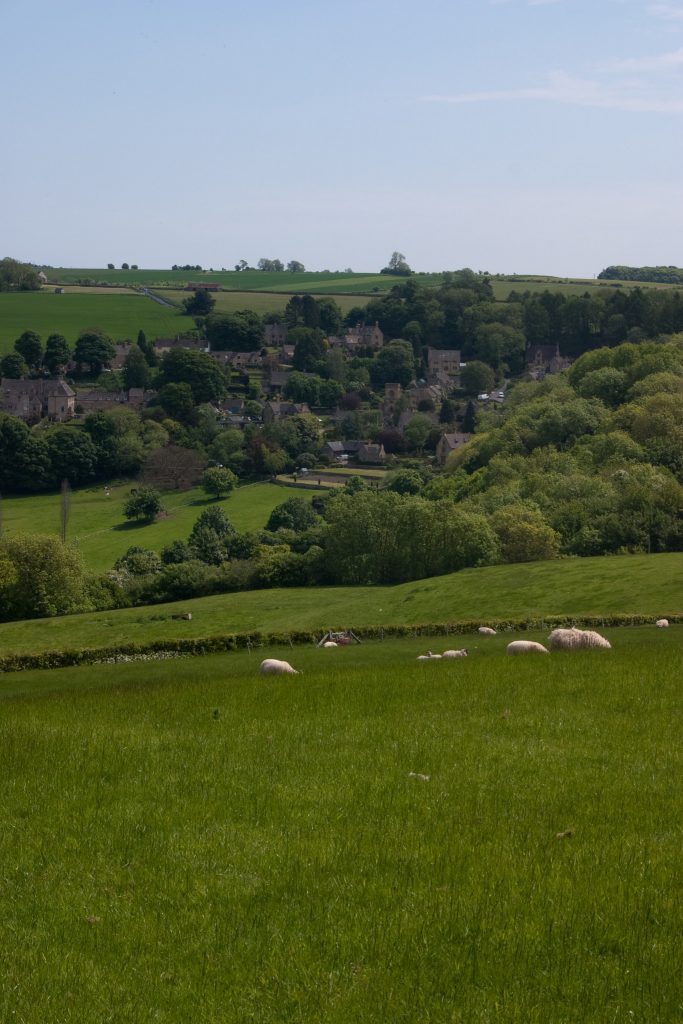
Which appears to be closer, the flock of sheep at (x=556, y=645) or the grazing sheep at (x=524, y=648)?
the flock of sheep at (x=556, y=645)

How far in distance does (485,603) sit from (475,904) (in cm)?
3967

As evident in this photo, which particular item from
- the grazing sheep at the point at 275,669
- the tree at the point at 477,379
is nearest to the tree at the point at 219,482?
the tree at the point at 477,379

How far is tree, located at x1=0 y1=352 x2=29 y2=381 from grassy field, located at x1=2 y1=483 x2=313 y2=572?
59872mm

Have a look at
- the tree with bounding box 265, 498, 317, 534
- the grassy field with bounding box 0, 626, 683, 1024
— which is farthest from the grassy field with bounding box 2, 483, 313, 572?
the grassy field with bounding box 0, 626, 683, 1024

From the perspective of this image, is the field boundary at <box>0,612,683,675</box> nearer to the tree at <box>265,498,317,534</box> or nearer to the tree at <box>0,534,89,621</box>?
the tree at <box>0,534,89,621</box>

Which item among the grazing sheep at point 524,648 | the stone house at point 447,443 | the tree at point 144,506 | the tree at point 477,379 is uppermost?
the grazing sheep at point 524,648

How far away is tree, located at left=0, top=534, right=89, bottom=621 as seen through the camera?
216 ft

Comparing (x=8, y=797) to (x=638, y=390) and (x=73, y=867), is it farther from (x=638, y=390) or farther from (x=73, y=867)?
(x=638, y=390)

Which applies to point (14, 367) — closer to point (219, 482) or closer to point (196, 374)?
point (196, 374)

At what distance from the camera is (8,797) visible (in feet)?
52.6

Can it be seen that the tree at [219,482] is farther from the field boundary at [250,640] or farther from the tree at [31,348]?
the tree at [31,348]

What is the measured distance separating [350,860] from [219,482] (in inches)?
4370

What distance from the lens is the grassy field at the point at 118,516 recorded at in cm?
10094

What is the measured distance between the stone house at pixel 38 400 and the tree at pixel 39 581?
337ft
